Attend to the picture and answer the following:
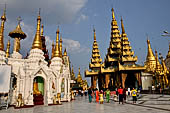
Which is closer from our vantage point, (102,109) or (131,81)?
(102,109)

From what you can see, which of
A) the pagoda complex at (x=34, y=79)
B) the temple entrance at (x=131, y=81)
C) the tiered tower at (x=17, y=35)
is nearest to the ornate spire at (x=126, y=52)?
the temple entrance at (x=131, y=81)

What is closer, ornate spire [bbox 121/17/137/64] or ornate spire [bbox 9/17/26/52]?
ornate spire [bbox 9/17/26/52]

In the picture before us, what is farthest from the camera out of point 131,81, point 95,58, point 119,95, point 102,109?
point 95,58

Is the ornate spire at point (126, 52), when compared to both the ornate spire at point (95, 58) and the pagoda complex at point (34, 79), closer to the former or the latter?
the ornate spire at point (95, 58)

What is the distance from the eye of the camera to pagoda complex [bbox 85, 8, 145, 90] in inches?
1328

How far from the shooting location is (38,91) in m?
15.6

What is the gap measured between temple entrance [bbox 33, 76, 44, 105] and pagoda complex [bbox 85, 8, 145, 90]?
69.4 ft

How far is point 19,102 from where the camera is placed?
Answer: 1198 centimetres

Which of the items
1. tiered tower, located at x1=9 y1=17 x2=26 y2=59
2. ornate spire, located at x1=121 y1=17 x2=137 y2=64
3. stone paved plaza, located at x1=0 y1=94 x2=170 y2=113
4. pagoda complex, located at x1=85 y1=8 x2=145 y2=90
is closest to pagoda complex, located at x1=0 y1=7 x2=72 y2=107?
stone paved plaza, located at x1=0 y1=94 x2=170 y2=113

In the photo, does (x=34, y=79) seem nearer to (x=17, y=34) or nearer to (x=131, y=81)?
(x=17, y=34)

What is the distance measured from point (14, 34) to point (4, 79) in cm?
1597

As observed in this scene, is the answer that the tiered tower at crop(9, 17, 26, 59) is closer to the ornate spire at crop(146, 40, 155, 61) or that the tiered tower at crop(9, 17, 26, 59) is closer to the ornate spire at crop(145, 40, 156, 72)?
the ornate spire at crop(145, 40, 156, 72)

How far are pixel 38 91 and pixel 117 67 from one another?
2365cm

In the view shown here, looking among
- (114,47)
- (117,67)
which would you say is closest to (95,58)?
(114,47)
